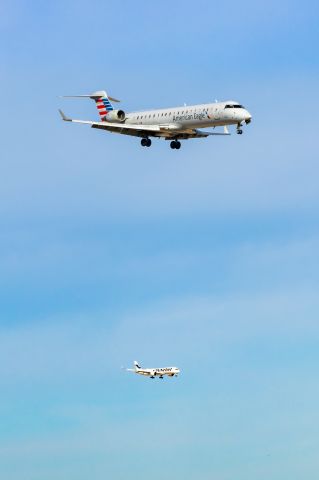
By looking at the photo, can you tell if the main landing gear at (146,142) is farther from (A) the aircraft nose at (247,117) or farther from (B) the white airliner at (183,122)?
(A) the aircraft nose at (247,117)

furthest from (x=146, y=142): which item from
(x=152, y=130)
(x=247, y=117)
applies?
(x=247, y=117)

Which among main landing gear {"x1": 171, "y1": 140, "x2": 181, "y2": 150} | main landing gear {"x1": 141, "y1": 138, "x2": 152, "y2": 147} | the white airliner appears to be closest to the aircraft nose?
the white airliner

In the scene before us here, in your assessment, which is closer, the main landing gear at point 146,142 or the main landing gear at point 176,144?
the main landing gear at point 146,142

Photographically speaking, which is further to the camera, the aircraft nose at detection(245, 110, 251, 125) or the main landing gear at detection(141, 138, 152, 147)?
the main landing gear at detection(141, 138, 152, 147)

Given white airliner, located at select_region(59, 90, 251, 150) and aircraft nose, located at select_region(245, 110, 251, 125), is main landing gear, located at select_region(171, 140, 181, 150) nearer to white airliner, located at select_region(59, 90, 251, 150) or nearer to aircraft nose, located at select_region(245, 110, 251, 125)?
white airliner, located at select_region(59, 90, 251, 150)

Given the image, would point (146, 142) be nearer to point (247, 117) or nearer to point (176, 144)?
point (176, 144)

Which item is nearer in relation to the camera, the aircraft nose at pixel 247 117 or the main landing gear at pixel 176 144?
the aircraft nose at pixel 247 117

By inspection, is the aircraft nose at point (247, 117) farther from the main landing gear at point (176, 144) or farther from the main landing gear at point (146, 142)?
the main landing gear at point (146, 142)

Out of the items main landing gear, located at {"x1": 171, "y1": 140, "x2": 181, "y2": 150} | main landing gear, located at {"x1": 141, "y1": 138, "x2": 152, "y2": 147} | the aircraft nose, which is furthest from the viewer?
main landing gear, located at {"x1": 171, "y1": 140, "x2": 181, "y2": 150}

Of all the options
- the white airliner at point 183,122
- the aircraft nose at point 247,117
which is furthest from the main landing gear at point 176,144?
the aircraft nose at point 247,117

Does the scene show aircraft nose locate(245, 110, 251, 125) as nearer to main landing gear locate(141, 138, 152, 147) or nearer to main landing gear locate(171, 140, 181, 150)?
main landing gear locate(171, 140, 181, 150)

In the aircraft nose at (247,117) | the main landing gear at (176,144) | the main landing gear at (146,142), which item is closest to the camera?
the aircraft nose at (247,117)

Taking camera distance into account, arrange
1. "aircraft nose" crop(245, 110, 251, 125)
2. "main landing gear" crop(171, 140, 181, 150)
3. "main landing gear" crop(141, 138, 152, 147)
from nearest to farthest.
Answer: "aircraft nose" crop(245, 110, 251, 125), "main landing gear" crop(141, 138, 152, 147), "main landing gear" crop(171, 140, 181, 150)

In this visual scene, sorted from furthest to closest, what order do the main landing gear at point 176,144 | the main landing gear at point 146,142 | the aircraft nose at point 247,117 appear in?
the main landing gear at point 176,144 < the main landing gear at point 146,142 < the aircraft nose at point 247,117
